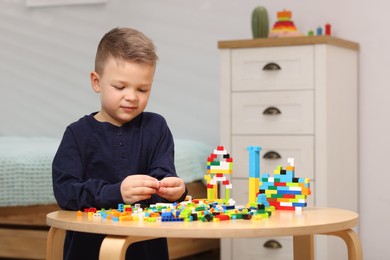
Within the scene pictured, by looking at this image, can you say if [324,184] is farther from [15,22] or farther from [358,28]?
[15,22]

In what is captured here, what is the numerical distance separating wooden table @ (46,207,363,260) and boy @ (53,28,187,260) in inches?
3.4

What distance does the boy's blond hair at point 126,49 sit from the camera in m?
1.55

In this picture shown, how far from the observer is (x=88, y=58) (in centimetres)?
381

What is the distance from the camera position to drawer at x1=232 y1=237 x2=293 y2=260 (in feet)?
9.41

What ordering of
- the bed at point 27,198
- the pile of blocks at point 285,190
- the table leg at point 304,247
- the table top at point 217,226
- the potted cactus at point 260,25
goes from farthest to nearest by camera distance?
1. the potted cactus at point 260,25
2. the bed at point 27,198
3. the table leg at point 304,247
4. the pile of blocks at point 285,190
5. the table top at point 217,226

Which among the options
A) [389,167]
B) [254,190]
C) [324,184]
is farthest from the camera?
[389,167]

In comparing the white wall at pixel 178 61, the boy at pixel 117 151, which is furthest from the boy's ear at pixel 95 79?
the white wall at pixel 178 61

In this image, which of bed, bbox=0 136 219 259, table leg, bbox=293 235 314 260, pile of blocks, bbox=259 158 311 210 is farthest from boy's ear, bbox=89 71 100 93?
bed, bbox=0 136 219 259

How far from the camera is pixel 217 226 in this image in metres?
1.26

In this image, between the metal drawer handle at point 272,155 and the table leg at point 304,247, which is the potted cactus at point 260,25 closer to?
the metal drawer handle at point 272,155

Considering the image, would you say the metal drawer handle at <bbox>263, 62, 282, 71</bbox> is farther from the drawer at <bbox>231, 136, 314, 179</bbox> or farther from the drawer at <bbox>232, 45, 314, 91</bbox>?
the drawer at <bbox>231, 136, 314, 179</bbox>

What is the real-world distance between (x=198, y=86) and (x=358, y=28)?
81 cm

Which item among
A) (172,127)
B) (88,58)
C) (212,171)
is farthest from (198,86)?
(212,171)

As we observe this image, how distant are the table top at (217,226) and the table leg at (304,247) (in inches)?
9.8
